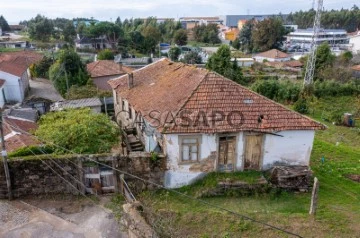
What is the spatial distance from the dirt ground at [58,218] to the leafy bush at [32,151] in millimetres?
1898

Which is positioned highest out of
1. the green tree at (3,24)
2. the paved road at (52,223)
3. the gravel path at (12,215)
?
the green tree at (3,24)

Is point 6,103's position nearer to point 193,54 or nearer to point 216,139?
point 216,139

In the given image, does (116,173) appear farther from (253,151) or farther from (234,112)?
(253,151)

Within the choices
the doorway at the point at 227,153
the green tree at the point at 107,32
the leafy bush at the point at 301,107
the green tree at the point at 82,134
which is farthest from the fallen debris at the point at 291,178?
the green tree at the point at 107,32

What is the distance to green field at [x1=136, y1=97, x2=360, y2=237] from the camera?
35.3ft

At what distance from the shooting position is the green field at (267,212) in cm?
1076

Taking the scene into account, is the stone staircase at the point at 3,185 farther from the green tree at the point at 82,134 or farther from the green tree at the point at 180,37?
the green tree at the point at 180,37

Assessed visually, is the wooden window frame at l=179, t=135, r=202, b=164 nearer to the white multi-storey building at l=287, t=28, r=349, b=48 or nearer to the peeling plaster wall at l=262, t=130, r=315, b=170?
the peeling plaster wall at l=262, t=130, r=315, b=170

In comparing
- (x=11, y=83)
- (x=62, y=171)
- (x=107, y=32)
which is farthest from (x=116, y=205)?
(x=107, y=32)

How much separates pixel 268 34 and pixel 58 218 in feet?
231

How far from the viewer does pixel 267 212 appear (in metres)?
12.0

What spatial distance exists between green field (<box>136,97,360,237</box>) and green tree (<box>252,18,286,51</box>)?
203 feet

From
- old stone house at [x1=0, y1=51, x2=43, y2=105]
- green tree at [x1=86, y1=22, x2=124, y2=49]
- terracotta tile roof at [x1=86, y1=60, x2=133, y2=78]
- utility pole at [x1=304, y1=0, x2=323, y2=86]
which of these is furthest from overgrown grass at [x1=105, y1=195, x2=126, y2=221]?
green tree at [x1=86, y1=22, x2=124, y2=49]

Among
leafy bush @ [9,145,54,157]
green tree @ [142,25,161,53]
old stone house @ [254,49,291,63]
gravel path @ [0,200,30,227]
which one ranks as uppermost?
green tree @ [142,25,161,53]
